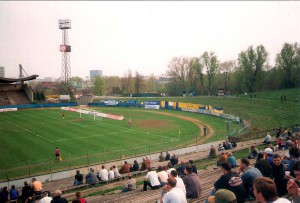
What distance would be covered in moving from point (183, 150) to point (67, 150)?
11.8 m

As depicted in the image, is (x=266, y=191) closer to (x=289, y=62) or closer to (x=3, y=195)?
(x=3, y=195)

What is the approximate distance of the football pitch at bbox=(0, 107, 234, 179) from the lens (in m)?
25.0

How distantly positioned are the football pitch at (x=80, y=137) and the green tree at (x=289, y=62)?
32.0 metres

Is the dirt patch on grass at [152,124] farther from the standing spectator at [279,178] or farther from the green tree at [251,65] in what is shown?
the green tree at [251,65]

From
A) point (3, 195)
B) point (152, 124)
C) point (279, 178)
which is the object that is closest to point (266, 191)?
point (279, 178)

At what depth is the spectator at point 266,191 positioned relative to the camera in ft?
13.7

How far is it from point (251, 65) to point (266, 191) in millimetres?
74031

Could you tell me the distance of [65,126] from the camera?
131ft

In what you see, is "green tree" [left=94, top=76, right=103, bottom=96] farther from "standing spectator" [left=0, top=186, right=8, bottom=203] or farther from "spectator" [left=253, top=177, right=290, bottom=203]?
"spectator" [left=253, top=177, right=290, bottom=203]

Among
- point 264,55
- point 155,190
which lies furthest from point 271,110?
point 155,190

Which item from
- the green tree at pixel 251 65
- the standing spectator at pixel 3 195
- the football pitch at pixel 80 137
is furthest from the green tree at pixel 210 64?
the standing spectator at pixel 3 195

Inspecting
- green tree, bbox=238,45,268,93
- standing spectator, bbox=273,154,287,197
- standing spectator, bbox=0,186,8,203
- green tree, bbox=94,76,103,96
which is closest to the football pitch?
standing spectator, bbox=0,186,8,203

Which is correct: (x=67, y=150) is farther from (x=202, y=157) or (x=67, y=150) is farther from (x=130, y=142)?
(x=202, y=157)

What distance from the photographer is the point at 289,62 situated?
67.2 m
